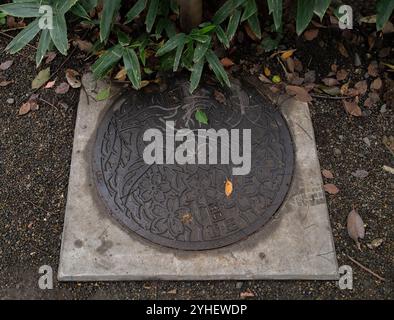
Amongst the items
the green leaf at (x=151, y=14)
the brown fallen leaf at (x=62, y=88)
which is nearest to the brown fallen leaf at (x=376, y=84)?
the green leaf at (x=151, y=14)

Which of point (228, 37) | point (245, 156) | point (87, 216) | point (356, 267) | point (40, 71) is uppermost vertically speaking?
point (228, 37)

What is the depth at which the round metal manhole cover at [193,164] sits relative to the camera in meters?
2.34

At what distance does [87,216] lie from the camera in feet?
7.71

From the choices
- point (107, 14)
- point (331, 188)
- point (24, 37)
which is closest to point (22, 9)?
point (24, 37)

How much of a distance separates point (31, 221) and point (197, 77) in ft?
3.71

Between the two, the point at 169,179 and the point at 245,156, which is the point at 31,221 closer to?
the point at 169,179

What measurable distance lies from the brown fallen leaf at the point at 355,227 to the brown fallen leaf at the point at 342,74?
0.86m

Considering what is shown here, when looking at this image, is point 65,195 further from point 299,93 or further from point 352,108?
point 352,108

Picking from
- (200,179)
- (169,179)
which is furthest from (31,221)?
(200,179)

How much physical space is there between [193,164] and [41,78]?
109 cm

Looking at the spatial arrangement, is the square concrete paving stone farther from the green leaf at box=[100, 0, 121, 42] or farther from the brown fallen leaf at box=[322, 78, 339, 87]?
the green leaf at box=[100, 0, 121, 42]

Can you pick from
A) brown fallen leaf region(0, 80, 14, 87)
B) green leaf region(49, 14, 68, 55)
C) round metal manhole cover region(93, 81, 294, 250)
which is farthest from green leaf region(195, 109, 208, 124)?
brown fallen leaf region(0, 80, 14, 87)

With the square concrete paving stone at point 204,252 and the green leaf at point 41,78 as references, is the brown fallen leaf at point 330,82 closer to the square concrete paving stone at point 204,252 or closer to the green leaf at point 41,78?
the square concrete paving stone at point 204,252

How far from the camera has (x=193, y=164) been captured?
248 centimetres
